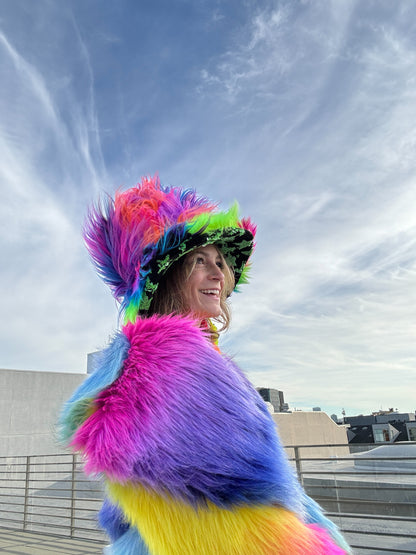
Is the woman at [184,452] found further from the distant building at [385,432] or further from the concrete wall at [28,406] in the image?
the distant building at [385,432]

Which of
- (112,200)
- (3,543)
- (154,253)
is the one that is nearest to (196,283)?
(154,253)

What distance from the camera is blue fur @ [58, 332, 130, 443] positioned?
2.34 ft

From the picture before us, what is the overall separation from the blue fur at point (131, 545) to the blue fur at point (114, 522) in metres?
0.07

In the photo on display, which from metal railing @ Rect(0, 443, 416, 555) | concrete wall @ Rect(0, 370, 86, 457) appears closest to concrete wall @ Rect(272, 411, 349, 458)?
metal railing @ Rect(0, 443, 416, 555)

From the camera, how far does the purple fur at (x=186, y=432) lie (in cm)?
63

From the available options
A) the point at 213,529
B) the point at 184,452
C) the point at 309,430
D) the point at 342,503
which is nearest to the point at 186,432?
the point at 184,452

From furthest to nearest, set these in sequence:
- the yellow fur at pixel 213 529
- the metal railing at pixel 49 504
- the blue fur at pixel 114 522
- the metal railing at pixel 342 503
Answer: the metal railing at pixel 49 504 < the metal railing at pixel 342 503 < the blue fur at pixel 114 522 < the yellow fur at pixel 213 529

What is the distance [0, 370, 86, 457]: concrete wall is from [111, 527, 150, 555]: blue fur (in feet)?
35.2

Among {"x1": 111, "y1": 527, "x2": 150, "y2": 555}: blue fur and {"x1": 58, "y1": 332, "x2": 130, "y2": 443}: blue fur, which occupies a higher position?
{"x1": 58, "y1": 332, "x2": 130, "y2": 443}: blue fur

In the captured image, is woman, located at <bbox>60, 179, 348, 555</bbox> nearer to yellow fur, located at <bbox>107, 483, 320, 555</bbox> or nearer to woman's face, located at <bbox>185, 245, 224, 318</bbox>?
yellow fur, located at <bbox>107, 483, 320, 555</bbox>

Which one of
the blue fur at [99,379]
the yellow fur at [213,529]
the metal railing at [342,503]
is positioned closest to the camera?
the yellow fur at [213,529]

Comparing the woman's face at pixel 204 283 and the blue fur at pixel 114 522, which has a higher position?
the woman's face at pixel 204 283

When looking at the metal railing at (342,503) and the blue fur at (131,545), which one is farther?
the metal railing at (342,503)

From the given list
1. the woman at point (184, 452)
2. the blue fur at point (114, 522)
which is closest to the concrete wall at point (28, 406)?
the blue fur at point (114, 522)
